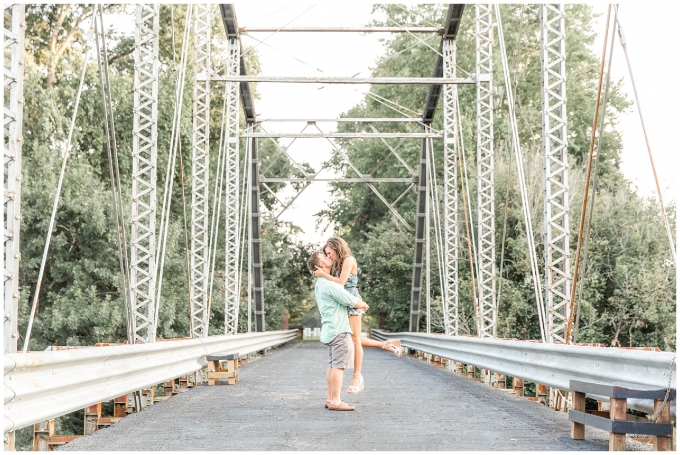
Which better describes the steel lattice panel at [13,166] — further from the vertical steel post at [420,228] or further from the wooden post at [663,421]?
the vertical steel post at [420,228]

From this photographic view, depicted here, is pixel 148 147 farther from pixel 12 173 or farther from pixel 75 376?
pixel 75 376

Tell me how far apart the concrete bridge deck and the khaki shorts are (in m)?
0.46

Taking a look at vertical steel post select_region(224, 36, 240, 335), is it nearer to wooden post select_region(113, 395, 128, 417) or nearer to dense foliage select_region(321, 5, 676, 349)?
dense foliage select_region(321, 5, 676, 349)

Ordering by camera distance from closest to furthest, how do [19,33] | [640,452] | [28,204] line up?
1. [640,452]
2. [19,33]
3. [28,204]

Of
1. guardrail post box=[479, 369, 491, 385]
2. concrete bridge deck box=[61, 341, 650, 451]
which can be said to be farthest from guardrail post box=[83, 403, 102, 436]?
guardrail post box=[479, 369, 491, 385]

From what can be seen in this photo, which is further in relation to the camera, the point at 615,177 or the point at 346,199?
the point at 346,199

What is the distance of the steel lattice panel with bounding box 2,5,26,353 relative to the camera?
6496 mm

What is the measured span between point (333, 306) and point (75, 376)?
3138 millimetres

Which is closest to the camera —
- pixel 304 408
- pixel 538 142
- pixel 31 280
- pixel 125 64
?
pixel 304 408

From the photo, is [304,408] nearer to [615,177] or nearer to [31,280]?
[31,280]

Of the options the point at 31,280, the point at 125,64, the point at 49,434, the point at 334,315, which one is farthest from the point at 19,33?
the point at 125,64

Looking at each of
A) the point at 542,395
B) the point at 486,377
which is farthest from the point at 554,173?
the point at 486,377

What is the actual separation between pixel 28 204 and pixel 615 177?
23.4 m

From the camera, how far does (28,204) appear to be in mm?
26141
